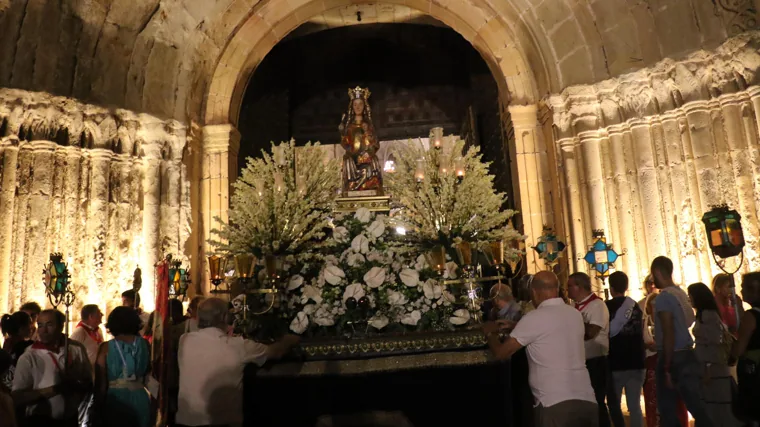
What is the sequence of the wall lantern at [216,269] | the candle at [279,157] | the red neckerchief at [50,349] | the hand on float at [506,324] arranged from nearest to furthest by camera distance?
the hand on float at [506,324] < the red neckerchief at [50,349] < the candle at [279,157] < the wall lantern at [216,269]

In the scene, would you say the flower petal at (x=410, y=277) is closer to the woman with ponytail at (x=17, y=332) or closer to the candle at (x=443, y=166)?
the candle at (x=443, y=166)

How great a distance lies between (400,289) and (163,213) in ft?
18.3

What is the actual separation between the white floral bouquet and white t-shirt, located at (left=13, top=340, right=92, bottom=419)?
1.51 meters

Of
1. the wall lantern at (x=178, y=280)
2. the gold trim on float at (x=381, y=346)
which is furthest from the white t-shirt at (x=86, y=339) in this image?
the wall lantern at (x=178, y=280)

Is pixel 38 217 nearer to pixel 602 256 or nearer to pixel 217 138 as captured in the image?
pixel 217 138

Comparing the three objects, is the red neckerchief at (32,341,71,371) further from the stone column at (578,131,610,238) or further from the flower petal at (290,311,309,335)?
the stone column at (578,131,610,238)

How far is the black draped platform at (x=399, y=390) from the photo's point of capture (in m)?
3.38

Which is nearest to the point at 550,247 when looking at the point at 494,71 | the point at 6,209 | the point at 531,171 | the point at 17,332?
the point at 531,171

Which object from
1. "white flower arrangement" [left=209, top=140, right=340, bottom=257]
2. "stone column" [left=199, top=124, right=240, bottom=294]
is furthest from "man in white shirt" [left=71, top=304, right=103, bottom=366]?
"stone column" [left=199, top=124, right=240, bottom=294]

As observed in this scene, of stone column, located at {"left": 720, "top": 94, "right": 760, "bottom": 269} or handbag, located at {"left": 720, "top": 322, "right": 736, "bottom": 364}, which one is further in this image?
stone column, located at {"left": 720, "top": 94, "right": 760, "bottom": 269}

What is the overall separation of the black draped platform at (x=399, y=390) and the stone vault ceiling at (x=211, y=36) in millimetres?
5407

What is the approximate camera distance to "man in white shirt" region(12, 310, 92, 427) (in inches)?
144

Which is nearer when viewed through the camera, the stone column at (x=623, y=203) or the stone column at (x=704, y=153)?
the stone column at (x=704, y=153)

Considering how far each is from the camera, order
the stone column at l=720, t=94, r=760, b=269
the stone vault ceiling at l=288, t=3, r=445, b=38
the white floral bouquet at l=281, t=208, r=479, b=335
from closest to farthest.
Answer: the white floral bouquet at l=281, t=208, r=479, b=335
the stone column at l=720, t=94, r=760, b=269
the stone vault ceiling at l=288, t=3, r=445, b=38
